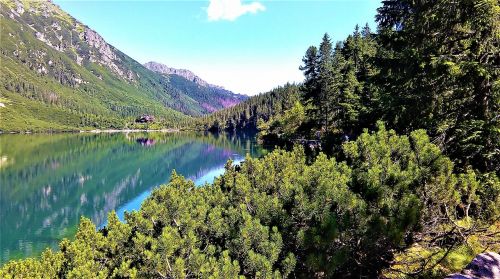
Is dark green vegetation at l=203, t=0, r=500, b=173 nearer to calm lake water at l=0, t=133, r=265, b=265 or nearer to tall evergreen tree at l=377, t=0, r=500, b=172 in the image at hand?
tall evergreen tree at l=377, t=0, r=500, b=172

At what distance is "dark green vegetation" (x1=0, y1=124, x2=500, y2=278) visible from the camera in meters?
8.35

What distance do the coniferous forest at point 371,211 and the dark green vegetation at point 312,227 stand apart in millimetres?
36

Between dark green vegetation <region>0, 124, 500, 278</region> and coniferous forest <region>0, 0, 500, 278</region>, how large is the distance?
36mm

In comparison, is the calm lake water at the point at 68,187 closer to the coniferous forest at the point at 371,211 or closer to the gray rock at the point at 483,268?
the coniferous forest at the point at 371,211

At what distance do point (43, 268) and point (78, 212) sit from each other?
155 feet

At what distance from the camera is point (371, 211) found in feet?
28.7

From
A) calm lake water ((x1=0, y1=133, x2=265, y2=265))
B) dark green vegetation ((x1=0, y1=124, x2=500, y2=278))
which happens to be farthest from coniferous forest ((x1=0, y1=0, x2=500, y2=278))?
calm lake water ((x1=0, y1=133, x2=265, y2=265))

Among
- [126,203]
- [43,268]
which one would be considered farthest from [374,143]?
[126,203]

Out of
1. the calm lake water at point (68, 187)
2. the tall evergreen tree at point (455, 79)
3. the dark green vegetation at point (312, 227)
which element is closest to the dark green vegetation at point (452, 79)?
the tall evergreen tree at point (455, 79)

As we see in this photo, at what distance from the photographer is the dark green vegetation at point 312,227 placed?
8352 millimetres

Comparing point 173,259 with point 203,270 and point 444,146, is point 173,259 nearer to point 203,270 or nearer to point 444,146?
point 203,270

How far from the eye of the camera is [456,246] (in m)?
9.08

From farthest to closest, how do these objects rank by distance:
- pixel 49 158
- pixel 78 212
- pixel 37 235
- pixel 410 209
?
pixel 49 158 → pixel 78 212 → pixel 37 235 → pixel 410 209

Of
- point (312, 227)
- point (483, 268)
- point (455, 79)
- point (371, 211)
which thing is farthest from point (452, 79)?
point (312, 227)
